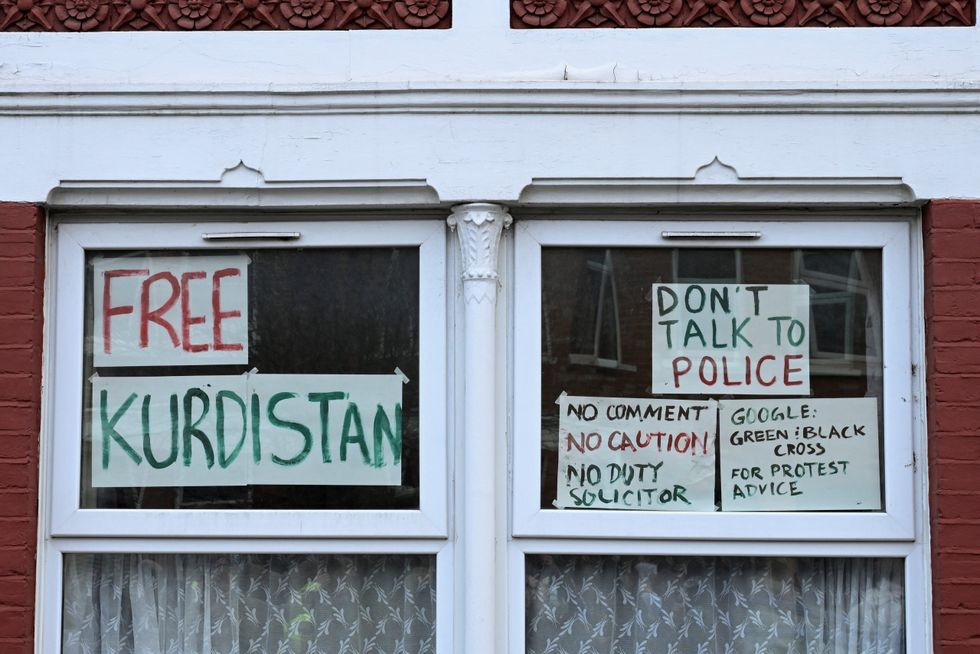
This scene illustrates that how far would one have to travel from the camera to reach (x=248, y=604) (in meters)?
4.24

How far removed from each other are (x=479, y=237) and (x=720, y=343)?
3.28ft

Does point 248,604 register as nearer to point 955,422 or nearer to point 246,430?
point 246,430

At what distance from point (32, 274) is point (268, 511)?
4.04 feet

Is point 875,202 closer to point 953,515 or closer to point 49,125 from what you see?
point 953,515

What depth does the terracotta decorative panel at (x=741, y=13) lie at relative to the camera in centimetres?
417

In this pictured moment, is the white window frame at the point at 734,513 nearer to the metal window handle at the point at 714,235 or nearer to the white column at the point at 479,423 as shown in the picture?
the metal window handle at the point at 714,235

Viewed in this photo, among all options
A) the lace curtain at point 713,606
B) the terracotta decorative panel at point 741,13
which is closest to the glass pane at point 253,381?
the lace curtain at point 713,606

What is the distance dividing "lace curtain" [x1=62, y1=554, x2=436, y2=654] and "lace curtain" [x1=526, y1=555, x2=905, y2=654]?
0.50 metres

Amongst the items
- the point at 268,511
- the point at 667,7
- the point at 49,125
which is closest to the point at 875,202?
the point at 667,7

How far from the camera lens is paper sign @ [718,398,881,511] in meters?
4.18

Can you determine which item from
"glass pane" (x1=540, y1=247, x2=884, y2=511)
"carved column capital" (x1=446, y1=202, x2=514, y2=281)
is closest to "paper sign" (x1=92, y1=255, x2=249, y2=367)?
"carved column capital" (x1=446, y1=202, x2=514, y2=281)

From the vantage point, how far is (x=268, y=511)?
13.8 feet

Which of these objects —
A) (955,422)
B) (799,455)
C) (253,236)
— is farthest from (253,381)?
(955,422)

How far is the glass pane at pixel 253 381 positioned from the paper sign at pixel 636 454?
0.60 metres
